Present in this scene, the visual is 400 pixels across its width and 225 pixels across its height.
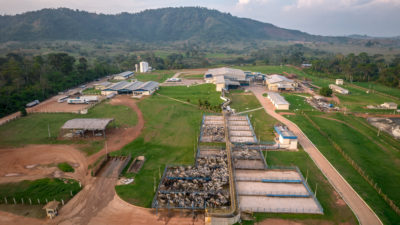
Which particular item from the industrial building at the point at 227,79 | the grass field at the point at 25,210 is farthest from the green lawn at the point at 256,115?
the grass field at the point at 25,210

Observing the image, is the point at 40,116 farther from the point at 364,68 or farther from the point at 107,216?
the point at 364,68

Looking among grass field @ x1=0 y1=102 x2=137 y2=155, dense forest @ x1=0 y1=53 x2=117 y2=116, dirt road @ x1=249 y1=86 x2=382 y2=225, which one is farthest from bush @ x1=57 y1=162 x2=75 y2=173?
dirt road @ x1=249 y1=86 x2=382 y2=225

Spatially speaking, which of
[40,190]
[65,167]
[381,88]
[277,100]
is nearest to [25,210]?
[40,190]

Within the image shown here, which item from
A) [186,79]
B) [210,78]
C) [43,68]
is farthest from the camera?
[186,79]

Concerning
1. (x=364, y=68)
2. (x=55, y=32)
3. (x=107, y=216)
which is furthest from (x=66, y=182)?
(x=55, y=32)

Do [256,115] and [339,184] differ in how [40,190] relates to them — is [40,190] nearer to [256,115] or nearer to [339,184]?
[339,184]

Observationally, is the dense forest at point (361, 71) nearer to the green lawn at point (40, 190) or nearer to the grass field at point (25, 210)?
the green lawn at point (40, 190)
